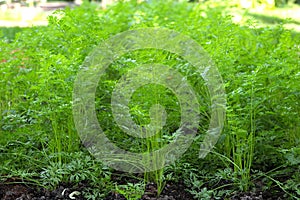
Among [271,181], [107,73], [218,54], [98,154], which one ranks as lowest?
[271,181]

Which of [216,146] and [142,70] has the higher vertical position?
[142,70]

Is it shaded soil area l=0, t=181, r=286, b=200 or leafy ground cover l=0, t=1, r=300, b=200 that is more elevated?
leafy ground cover l=0, t=1, r=300, b=200

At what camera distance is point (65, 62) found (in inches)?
109

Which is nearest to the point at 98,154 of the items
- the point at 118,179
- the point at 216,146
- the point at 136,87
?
the point at 118,179

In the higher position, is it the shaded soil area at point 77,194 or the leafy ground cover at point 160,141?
the leafy ground cover at point 160,141

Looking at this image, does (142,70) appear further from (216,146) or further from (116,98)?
(216,146)

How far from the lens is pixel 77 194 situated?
278cm

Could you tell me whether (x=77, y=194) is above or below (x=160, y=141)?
below

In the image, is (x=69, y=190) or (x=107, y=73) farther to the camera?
(x=107, y=73)

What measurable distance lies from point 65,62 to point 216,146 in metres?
1.13

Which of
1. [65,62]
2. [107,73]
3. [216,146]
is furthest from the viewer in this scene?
[107,73]

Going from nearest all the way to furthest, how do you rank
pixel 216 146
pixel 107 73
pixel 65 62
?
1. pixel 65 62
2. pixel 216 146
3. pixel 107 73

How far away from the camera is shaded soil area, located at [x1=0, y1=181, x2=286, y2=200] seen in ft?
9.05

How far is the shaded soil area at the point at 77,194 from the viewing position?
2.76m
